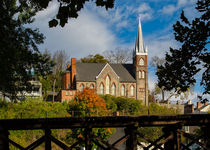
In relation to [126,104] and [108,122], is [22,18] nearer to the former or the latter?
[108,122]

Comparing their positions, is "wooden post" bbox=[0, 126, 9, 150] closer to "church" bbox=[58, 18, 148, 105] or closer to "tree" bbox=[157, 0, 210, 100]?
"tree" bbox=[157, 0, 210, 100]

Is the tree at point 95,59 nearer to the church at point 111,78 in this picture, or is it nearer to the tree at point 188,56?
the church at point 111,78

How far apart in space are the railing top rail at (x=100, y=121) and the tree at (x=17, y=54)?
2.60 meters

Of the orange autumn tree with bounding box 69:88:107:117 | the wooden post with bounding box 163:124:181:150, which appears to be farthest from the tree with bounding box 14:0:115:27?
the orange autumn tree with bounding box 69:88:107:117

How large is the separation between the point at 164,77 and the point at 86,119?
16.4ft

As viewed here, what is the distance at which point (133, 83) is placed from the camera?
58250 mm

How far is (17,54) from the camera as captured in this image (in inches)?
349

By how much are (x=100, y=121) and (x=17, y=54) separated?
4188 mm

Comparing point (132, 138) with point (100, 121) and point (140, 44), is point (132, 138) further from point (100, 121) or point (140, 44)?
point (140, 44)

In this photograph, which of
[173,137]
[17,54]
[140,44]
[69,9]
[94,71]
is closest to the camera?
[69,9]

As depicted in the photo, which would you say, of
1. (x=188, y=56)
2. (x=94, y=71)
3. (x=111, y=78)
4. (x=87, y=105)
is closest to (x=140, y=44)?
(x=111, y=78)

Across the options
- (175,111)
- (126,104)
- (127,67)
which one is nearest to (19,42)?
(126,104)

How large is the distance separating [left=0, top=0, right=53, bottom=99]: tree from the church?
144 feet

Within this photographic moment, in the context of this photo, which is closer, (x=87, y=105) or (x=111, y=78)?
(x=87, y=105)
